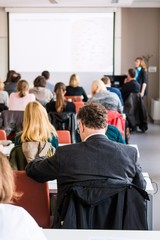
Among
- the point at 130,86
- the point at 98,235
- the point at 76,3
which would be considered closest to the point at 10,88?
the point at 130,86

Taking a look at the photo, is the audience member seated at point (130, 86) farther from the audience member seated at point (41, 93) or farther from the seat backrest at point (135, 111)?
the audience member seated at point (41, 93)

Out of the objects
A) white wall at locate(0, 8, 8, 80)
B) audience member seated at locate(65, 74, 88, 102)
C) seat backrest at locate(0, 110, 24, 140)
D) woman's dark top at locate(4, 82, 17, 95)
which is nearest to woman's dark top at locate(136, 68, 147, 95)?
audience member seated at locate(65, 74, 88, 102)

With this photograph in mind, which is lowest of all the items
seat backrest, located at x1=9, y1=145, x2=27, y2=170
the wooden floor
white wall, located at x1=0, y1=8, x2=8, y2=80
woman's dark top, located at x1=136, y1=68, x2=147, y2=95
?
the wooden floor

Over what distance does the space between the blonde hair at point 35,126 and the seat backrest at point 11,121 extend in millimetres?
2929

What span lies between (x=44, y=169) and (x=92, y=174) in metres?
0.32

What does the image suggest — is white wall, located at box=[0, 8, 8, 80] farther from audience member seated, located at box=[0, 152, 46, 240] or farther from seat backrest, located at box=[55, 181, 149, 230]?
audience member seated, located at box=[0, 152, 46, 240]

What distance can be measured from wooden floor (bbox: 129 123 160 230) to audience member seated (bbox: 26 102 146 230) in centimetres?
195

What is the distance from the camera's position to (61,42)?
1276 centimetres

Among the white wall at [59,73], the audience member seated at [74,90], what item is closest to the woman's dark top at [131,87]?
the audience member seated at [74,90]

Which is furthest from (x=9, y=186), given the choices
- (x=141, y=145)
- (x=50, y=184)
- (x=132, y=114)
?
(x=132, y=114)

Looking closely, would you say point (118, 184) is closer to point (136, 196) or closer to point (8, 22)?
point (136, 196)

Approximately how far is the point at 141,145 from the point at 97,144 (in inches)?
239

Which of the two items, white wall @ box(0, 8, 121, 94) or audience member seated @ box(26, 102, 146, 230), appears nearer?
audience member seated @ box(26, 102, 146, 230)

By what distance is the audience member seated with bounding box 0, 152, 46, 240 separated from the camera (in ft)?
5.65
